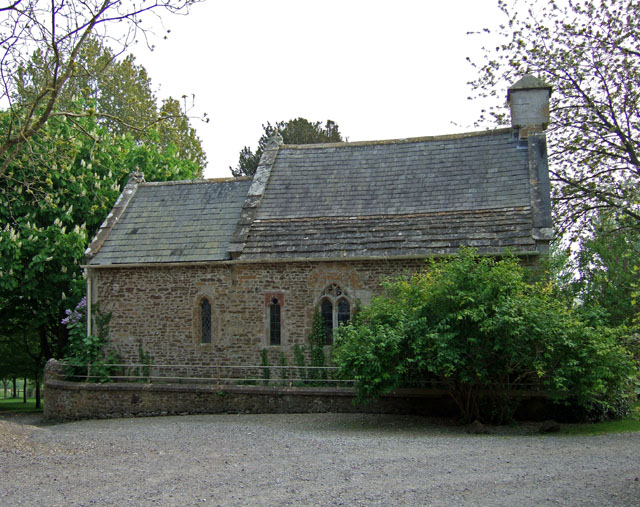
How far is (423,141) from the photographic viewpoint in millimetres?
24984

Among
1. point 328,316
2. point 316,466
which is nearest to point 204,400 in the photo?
point 328,316

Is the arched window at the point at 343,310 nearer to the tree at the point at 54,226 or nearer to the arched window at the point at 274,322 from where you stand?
the arched window at the point at 274,322

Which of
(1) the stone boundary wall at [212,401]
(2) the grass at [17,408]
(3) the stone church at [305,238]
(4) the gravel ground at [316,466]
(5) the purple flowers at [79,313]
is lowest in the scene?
(2) the grass at [17,408]

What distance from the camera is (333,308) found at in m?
21.0

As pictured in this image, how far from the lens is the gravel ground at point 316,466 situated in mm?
9219

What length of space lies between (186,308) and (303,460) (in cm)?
1122

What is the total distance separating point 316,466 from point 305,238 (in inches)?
438

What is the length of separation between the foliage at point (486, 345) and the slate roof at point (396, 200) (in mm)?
3767

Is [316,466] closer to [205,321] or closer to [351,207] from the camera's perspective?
[205,321]

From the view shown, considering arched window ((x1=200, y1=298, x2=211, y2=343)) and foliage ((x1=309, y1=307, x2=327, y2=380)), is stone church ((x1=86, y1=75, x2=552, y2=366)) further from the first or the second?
foliage ((x1=309, y1=307, x2=327, y2=380))

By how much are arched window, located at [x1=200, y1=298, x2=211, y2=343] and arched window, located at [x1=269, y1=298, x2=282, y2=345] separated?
208 cm

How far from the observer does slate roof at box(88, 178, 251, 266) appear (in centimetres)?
2259

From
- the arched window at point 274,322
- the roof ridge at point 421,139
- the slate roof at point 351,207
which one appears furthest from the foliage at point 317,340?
the roof ridge at point 421,139

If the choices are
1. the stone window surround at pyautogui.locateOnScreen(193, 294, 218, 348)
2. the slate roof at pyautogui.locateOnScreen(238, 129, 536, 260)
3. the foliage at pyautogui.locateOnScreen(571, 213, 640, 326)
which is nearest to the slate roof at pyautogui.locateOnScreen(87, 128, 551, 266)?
the slate roof at pyautogui.locateOnScreen(238, 129, 536, 260)
